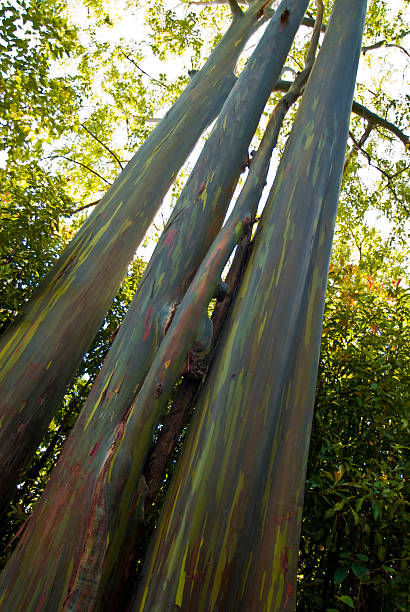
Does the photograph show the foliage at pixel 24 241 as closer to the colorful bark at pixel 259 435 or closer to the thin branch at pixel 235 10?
the colorful bark at pixel 259 435

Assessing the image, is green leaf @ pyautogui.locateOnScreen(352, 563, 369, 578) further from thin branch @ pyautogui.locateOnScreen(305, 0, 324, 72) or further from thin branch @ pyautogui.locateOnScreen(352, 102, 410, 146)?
thin branch @ pyautogui.locateOnScreen(352, 102, 410, 146)

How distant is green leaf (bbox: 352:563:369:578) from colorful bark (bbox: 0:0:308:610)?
3.00 ft

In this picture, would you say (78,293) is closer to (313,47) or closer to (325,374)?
(325,374)

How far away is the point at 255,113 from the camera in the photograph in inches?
119

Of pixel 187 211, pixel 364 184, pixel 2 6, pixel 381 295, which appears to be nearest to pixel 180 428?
pixel 187 211

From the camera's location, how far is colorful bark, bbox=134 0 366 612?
1.38 meters

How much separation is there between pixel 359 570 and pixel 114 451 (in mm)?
1095

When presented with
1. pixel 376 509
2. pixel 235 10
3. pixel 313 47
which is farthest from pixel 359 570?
pixel 235 10

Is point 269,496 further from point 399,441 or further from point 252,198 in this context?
point 252,198

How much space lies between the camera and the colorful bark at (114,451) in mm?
1402

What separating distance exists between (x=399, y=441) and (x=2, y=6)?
145 inches

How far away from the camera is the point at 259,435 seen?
5.27ft

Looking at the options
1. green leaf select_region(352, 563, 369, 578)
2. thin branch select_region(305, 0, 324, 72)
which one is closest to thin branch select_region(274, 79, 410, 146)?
thin branch select_region(305, 0, 324, 72)

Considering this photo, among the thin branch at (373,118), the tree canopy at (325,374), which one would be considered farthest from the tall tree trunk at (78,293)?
the thin branch at (373,118)
